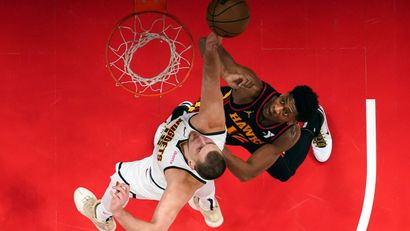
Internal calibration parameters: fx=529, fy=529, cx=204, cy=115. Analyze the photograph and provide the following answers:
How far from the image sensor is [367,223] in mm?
5812

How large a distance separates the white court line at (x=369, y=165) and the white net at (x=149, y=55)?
2111 mm

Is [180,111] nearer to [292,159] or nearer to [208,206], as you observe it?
[208,206]

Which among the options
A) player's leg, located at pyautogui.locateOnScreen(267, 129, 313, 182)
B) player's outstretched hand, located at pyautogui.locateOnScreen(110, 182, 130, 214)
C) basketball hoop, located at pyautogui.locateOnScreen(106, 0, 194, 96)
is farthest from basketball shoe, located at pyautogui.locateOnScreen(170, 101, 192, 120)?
player's outstretched hand, located at pyautogui.locateOnScreen(110, 182, 130, 214)

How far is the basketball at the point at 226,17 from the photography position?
4.10 m

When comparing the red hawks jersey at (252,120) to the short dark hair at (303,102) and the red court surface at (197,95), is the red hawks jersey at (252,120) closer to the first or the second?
the short dark hair at (303,102)

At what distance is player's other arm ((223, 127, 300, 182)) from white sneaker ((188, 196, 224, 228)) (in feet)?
2.88

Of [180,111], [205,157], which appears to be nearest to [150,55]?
[180,111]

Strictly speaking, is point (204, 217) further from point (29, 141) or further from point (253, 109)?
point (29, 141)

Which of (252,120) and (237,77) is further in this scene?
(252,120)

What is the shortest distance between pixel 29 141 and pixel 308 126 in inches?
119

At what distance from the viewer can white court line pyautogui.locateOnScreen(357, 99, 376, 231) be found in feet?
19.1

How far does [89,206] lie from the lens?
17.3ft

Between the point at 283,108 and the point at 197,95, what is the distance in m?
1.73

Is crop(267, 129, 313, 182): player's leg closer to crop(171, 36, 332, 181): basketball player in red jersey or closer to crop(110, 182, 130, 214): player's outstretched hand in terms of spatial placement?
crop(171, 36, 332, 181): basketball player in red jersey
